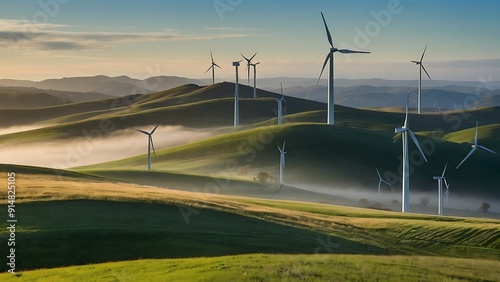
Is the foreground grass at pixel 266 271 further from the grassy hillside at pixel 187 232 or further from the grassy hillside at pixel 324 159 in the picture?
the grassy hillside at pixel 324 159

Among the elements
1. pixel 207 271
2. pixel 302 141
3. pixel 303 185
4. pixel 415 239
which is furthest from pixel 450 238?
pixel 302 141

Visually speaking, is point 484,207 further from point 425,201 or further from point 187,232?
point 187,232

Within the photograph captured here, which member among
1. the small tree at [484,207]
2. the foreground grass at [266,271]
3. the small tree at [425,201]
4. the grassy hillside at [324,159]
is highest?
the grassy hillside at [324,159]

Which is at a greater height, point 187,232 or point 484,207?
point 187,232

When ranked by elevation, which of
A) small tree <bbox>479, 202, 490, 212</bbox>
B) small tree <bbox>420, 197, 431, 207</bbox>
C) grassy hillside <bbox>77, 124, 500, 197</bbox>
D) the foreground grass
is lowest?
small tree <bbox>479, 202, 490, 212</bbox>

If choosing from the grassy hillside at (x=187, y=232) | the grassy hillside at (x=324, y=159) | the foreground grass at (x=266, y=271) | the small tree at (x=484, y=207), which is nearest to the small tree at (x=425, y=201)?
the small tree at (x=484, y=207)

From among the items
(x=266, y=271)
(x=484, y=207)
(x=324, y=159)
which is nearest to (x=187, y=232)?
(x=266, y=271)

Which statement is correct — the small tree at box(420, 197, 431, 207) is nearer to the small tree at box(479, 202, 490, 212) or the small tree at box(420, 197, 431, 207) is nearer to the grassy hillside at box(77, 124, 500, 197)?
the small tree at box(479, 202, 490, 212)

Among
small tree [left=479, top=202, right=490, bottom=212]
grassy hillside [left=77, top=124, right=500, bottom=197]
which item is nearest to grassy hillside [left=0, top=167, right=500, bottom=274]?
small tree [left=479, top=202, right=490, bottom=212]

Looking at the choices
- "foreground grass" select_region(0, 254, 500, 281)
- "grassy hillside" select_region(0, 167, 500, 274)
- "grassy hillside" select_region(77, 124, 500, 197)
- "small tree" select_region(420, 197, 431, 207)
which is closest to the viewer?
"foreground grass" select_region(0, 254, 500, 281)
